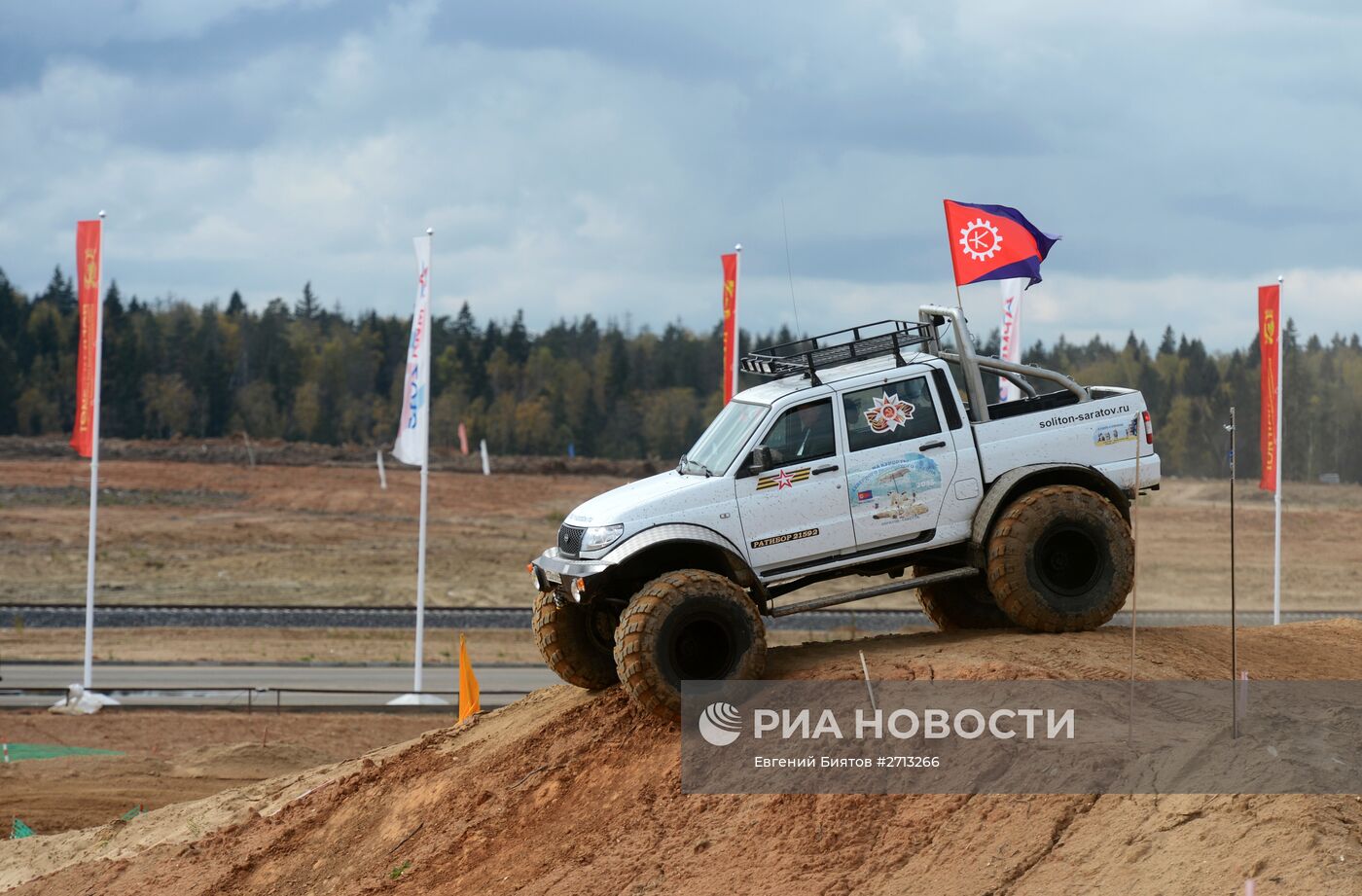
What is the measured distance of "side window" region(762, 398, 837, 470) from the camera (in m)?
11.8

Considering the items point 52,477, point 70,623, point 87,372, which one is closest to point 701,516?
point 87,372

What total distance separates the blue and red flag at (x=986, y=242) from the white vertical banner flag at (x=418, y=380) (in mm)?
12696

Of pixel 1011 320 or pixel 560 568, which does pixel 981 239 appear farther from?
pixel 1011 320

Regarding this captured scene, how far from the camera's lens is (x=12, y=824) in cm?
1709

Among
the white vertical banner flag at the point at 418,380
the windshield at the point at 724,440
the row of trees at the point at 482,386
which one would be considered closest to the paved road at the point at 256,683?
the white vertical banner flag at the point at 418,380

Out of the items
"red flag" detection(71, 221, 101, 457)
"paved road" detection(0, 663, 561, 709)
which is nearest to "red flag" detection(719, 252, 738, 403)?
"paved road" detection(0, 663, 561, 709)

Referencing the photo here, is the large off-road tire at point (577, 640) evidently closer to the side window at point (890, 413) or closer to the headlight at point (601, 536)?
the headlight at point (601, 536)

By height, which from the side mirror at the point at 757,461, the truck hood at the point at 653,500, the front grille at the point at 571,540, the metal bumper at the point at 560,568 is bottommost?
the metal bumper at the point at 560,568

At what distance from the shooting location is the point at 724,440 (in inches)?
481

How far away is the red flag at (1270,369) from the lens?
24.5 meters

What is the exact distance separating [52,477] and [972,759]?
71544 mm

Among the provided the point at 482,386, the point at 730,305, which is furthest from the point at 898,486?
the point at 482,386

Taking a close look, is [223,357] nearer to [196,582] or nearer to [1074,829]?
[196,582]

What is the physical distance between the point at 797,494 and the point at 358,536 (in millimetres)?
44618
